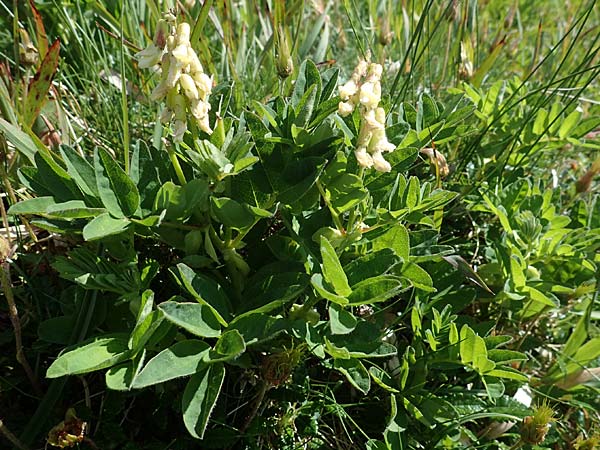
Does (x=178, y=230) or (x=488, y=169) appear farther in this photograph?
(x=488, y=169)

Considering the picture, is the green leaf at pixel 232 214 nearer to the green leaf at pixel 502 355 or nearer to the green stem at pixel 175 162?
the green stem at pixel 175 162

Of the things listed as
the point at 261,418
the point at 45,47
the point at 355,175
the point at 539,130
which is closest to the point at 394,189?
the point at 355,175

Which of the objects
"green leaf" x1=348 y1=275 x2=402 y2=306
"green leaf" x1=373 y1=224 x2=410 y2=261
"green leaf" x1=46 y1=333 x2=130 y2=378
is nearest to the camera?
"green leaf" x1=46 y1=333 x2=130 y2=378

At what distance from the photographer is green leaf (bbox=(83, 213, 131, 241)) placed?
1025 mm

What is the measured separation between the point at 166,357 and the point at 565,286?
923 millimetres

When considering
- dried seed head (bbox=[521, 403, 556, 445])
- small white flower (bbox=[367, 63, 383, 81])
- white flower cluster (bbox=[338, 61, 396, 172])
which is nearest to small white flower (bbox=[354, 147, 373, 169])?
white flower cluster (bbox=[338, 61, 396, 172])

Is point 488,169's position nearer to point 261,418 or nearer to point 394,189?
point 394,189

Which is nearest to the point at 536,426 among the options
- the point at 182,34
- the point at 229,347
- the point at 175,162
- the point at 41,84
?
the point at 229,347

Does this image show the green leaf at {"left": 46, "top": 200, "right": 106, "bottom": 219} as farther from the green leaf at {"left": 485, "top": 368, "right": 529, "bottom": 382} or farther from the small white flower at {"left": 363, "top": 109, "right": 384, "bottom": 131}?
the green leaf at {"left": 485, "top": 368, "right": 529, "bottom": 382}

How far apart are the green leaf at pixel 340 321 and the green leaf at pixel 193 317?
19cm

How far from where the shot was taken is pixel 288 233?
1.34m

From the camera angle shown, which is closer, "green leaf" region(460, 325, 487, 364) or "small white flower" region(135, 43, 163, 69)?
"small white flower" region(135, 43, 163, 69)

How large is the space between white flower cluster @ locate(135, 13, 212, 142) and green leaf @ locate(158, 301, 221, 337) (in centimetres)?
26

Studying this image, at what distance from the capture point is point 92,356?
3.48ft
